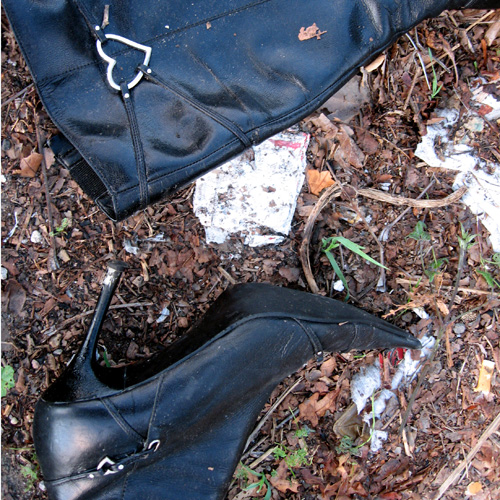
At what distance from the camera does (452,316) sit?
2.10 metres

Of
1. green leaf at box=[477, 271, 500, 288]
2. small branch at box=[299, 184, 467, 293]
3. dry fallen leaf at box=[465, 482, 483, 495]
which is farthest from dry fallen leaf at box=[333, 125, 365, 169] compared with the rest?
dry fallen leaf at box=[465, 482, 483, 495]

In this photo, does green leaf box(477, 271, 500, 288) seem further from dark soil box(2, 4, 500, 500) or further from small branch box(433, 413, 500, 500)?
small branch box(433, 413, 500, 500)

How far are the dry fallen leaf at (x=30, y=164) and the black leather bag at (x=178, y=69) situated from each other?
37cm

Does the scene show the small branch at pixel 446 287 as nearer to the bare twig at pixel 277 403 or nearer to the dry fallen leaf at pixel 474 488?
the bare twig at pixel 277 403

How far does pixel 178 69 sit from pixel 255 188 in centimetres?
59

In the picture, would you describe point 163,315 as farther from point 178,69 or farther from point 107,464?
point 178,69

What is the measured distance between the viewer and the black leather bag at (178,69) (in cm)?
162

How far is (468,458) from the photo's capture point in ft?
7.22

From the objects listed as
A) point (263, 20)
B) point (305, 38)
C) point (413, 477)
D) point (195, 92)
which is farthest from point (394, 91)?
point (413, 477)

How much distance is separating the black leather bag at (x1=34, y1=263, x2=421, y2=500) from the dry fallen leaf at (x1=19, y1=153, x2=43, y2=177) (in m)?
0.57

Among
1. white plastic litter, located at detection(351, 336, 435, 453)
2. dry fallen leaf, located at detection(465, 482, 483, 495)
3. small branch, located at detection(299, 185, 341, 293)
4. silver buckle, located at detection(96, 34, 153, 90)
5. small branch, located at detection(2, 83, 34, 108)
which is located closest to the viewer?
silver buckle, located at detection(96, 34, 153, 90)

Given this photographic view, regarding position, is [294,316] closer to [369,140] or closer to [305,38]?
[369,140]

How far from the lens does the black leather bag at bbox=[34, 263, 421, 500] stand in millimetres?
1671

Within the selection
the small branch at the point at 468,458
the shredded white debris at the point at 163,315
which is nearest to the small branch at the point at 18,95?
the shredded white debris at the point at 163,315
